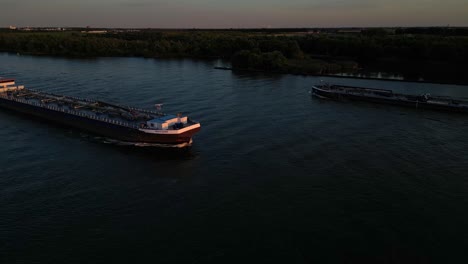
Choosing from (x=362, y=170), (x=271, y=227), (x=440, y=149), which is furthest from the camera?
(x=440, y=149)

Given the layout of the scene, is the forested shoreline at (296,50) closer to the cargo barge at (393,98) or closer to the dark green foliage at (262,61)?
the dark green foliage at (262,61)

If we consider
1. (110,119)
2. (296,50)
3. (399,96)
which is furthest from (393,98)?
(296,50)

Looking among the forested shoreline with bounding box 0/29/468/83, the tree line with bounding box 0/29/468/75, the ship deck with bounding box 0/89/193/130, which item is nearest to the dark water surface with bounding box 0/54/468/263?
the ship deck with bounding box 0/89/193/130

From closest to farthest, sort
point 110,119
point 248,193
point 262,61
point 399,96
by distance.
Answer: point 248,193, point 110,119, point 399,96, point 262,61

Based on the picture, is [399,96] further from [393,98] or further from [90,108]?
[90,108]

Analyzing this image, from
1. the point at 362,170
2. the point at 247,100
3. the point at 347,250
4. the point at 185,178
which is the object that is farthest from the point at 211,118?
the point at 347,250

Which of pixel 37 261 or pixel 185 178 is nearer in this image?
pixel 37 261

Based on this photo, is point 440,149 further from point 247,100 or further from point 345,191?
point 247,100

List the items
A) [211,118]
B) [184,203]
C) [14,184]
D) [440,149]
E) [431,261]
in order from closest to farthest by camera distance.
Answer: [431,261] < [184,203] < [14,184] < [440,149] < [211,118]
